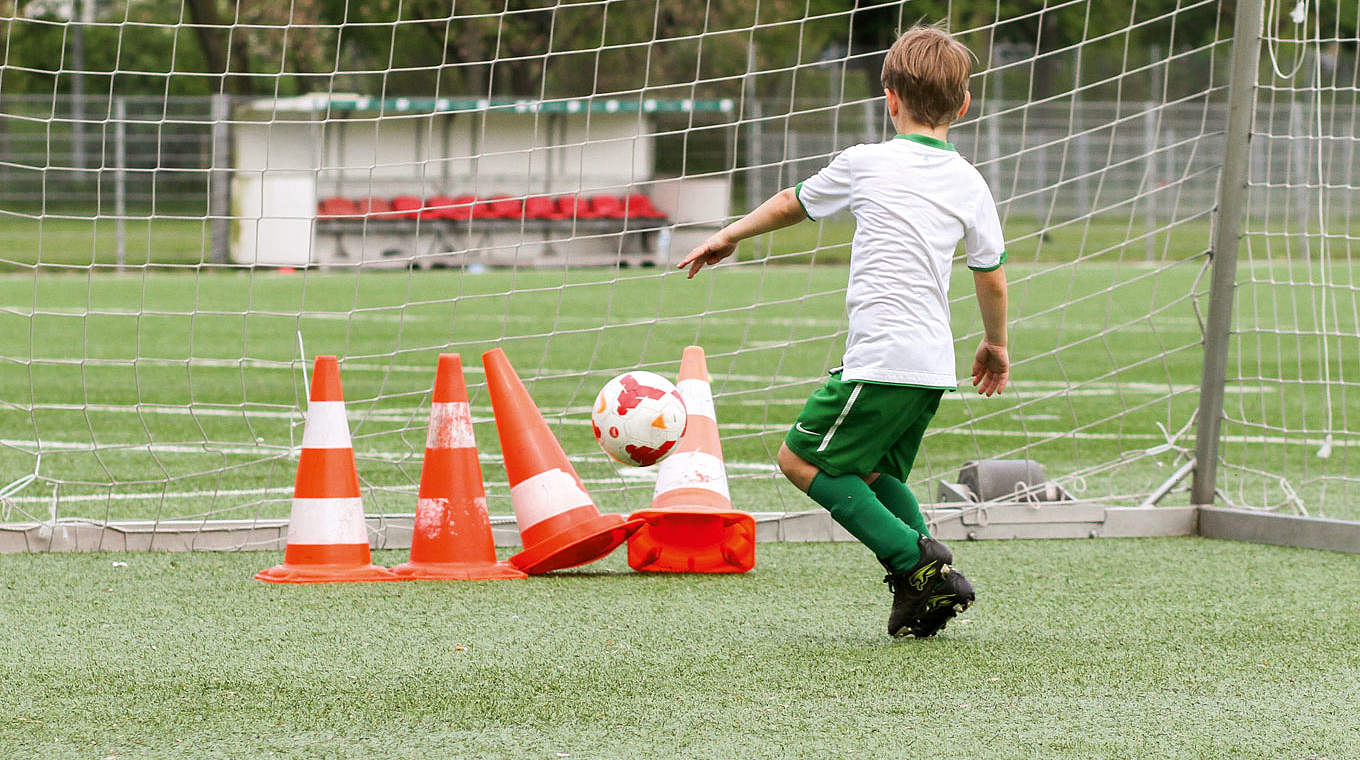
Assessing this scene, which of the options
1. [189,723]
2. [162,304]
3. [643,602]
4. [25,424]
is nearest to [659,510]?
[643,602]

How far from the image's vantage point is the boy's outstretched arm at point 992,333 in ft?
13.4

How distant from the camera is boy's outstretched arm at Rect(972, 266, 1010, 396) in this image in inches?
161

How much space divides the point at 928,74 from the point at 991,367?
29.3 inches

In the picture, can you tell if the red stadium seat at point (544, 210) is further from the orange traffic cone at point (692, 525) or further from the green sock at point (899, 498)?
the green sock at point (899, 498)

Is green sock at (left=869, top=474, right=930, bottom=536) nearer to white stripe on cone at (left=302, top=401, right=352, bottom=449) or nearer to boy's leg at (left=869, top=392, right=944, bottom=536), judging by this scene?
boy's leg at (left=869, top=392, right=944, bottom=536)

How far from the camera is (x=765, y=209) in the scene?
162 inches

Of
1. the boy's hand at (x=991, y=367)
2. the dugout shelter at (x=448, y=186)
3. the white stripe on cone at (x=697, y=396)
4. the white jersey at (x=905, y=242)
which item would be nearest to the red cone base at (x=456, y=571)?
the white stripe on cone at (x=697, y=396)

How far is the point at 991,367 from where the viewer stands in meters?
4.21

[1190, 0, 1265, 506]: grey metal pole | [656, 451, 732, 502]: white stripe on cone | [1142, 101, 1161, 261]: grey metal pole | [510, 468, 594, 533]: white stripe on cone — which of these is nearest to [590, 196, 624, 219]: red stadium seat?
[1142, 101, 1161, 261]: grey metal pole

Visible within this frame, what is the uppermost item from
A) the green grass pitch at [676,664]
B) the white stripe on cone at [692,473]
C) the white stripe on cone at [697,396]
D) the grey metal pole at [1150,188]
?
the grey metal pole at [1150,188]

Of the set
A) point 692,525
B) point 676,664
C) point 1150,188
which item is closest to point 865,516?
point 676,664

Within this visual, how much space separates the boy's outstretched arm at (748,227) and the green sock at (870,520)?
0.60 metres

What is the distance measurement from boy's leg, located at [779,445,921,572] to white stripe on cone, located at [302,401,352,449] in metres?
1.50

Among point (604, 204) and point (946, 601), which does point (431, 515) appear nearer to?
point (946, 601)
